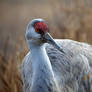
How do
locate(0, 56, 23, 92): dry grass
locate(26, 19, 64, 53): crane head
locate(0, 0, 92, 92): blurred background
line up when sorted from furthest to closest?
locate(0, 0, 92, 92): blurred background → locate(0, 56, 23, 92): dry grass → locate(26, 19, 64, 53): crane head

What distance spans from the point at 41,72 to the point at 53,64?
1.13ft

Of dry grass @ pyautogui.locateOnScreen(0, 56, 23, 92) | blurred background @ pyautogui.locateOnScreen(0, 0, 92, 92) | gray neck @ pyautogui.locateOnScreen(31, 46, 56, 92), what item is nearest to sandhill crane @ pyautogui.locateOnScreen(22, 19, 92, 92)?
gray neck @ pyautogui.locateOnScreen(31, 46, 56, 92)

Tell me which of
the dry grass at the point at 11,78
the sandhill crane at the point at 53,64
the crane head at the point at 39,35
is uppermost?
the crane head at the point at 39,35

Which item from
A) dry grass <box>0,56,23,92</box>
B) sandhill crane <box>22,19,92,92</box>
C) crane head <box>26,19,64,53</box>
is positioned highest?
crane head <box>26,19,64,53</box>

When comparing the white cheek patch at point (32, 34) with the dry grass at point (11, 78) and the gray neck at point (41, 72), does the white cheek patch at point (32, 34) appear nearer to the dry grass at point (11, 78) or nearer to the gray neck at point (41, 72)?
the gray neck at point (41, 72)

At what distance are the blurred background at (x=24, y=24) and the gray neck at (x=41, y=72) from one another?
136 cm

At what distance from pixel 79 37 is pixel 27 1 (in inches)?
182

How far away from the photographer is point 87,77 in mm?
4109

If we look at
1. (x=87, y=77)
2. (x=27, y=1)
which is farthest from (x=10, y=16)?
(x=87, y=77)

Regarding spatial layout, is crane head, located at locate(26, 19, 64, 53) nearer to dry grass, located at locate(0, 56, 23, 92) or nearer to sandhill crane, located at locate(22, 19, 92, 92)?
sandhill crane, located at locate(22, 19, 92, 92)

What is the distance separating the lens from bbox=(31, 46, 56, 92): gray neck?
3465mm

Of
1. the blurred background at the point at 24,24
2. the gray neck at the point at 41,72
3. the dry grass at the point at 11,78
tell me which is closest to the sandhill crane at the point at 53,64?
the gray neck at the point at 41,72

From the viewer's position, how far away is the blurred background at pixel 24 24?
5.17 metres

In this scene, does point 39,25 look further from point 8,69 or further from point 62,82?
point 8,69
